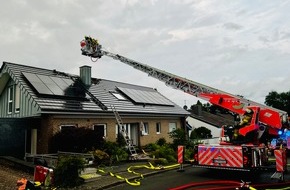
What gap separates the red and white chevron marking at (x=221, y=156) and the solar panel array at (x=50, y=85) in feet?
33.1

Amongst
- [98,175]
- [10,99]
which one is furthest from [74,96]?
[98,175]

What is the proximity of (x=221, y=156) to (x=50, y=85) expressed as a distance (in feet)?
39.5

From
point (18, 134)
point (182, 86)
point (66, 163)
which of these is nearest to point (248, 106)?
point (182, 86)

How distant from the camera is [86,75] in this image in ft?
75.9

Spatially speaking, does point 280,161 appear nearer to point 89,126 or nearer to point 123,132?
point 123,132

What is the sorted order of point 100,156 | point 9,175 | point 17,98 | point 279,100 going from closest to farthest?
1. point 9,175
2. point 100,156
3. point 17,98
4. point 279,100

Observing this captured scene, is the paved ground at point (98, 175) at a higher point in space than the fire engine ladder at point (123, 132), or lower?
lower

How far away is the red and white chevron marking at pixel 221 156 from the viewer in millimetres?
11375

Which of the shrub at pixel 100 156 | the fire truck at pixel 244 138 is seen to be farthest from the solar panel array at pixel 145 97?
the fire truck at pixel 244 138

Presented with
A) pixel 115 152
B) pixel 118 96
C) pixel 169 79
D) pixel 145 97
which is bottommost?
pixel 115 152

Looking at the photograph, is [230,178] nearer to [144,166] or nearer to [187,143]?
[144,166]

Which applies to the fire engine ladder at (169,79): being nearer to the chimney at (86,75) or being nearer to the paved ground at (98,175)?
the chimney at (86,75)

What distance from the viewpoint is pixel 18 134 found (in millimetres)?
17359

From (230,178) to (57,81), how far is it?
43.6ft
